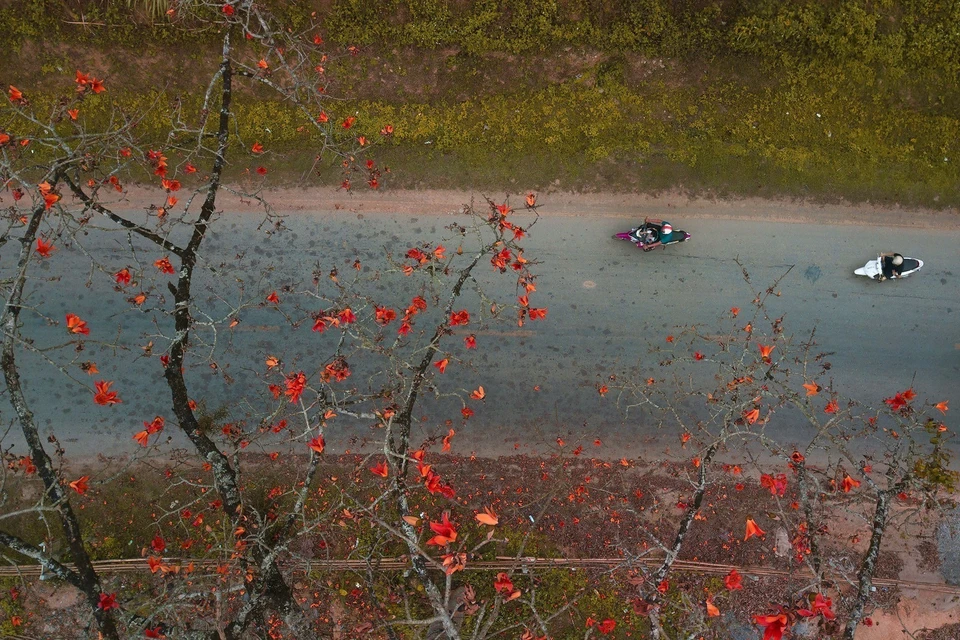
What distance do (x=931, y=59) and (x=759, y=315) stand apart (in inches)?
250

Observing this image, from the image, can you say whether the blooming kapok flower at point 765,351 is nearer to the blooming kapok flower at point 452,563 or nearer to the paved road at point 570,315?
the paved road at point 570,315

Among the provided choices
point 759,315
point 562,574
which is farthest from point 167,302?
point 759,315

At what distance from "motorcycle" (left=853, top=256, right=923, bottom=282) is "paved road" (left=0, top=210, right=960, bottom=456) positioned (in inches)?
8.7

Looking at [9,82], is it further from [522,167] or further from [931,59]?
[931,59]

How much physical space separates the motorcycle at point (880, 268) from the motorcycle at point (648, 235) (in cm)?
376

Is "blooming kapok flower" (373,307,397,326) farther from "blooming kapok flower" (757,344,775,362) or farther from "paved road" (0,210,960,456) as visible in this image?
"blooming kapok flower" (757,344,775,362)

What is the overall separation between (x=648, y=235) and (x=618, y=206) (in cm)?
93

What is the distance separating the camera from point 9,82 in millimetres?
12250

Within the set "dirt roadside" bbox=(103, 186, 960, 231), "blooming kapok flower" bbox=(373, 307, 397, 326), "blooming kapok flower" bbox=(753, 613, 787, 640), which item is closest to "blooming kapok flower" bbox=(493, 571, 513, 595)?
"blooming kapok flower" bbox=(753, 613, 787, 640)

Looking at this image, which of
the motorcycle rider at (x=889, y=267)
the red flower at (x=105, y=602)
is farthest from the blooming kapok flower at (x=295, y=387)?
the motorcycle rider at (x=889, y=267)

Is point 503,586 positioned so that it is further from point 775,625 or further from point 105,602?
point 105,602

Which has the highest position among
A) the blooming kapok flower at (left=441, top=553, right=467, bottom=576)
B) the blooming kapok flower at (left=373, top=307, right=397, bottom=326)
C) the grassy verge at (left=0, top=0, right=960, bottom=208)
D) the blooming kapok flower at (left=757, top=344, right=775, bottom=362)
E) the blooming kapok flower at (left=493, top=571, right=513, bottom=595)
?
the grassy verge at (left=0, top=0, right=960, bottom=208)

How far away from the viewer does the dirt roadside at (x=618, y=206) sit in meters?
12.5

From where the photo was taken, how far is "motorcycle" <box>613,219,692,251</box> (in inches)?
478
